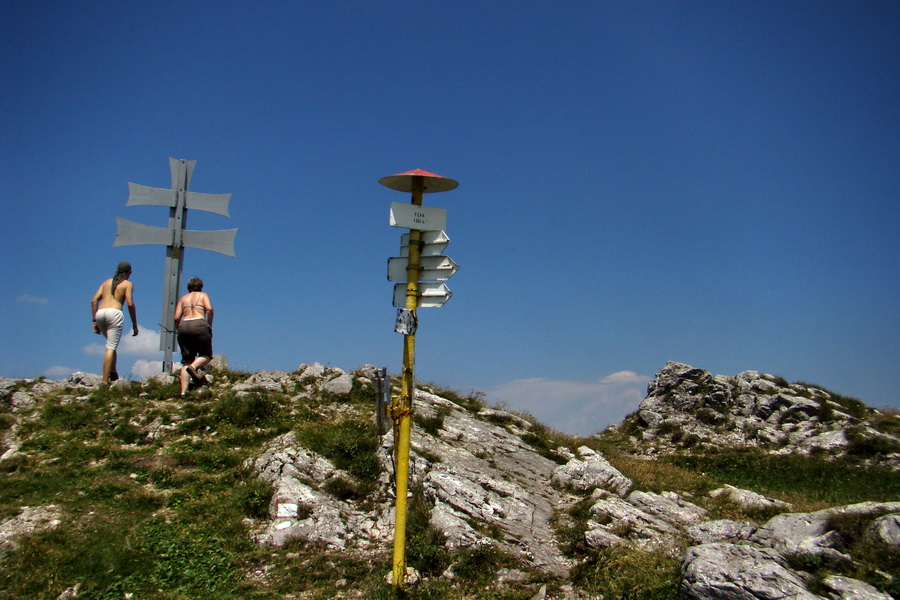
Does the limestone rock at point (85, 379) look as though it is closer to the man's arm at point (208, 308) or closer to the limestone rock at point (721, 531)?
the man's arm at point (208, 308)

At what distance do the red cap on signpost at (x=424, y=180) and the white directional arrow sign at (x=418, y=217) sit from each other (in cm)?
36

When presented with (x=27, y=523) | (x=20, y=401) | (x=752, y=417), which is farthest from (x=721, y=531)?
(x=752, y=417)

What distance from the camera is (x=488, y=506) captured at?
1055cm

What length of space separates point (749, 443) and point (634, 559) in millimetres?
16847

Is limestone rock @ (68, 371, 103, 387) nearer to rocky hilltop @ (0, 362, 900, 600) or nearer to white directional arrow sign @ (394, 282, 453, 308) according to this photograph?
rocky hilltop @ (0, 362, 900, 600)

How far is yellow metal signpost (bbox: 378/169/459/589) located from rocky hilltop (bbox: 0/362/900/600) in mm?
886

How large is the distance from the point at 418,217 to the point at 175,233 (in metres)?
9.63

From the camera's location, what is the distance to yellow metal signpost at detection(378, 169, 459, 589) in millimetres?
7648

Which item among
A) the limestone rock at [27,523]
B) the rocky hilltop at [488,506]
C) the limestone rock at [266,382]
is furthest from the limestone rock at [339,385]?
the limestone rock at [27,523]

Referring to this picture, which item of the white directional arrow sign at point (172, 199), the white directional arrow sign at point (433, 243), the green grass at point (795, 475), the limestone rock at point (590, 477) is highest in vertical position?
the white directional arrow sign at point (172, 199)

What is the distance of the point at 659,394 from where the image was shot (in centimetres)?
2709

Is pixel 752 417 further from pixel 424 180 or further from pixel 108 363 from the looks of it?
pixel 108 363

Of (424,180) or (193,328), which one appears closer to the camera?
(424,180)

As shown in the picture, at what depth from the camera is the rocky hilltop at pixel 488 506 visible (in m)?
7.24
